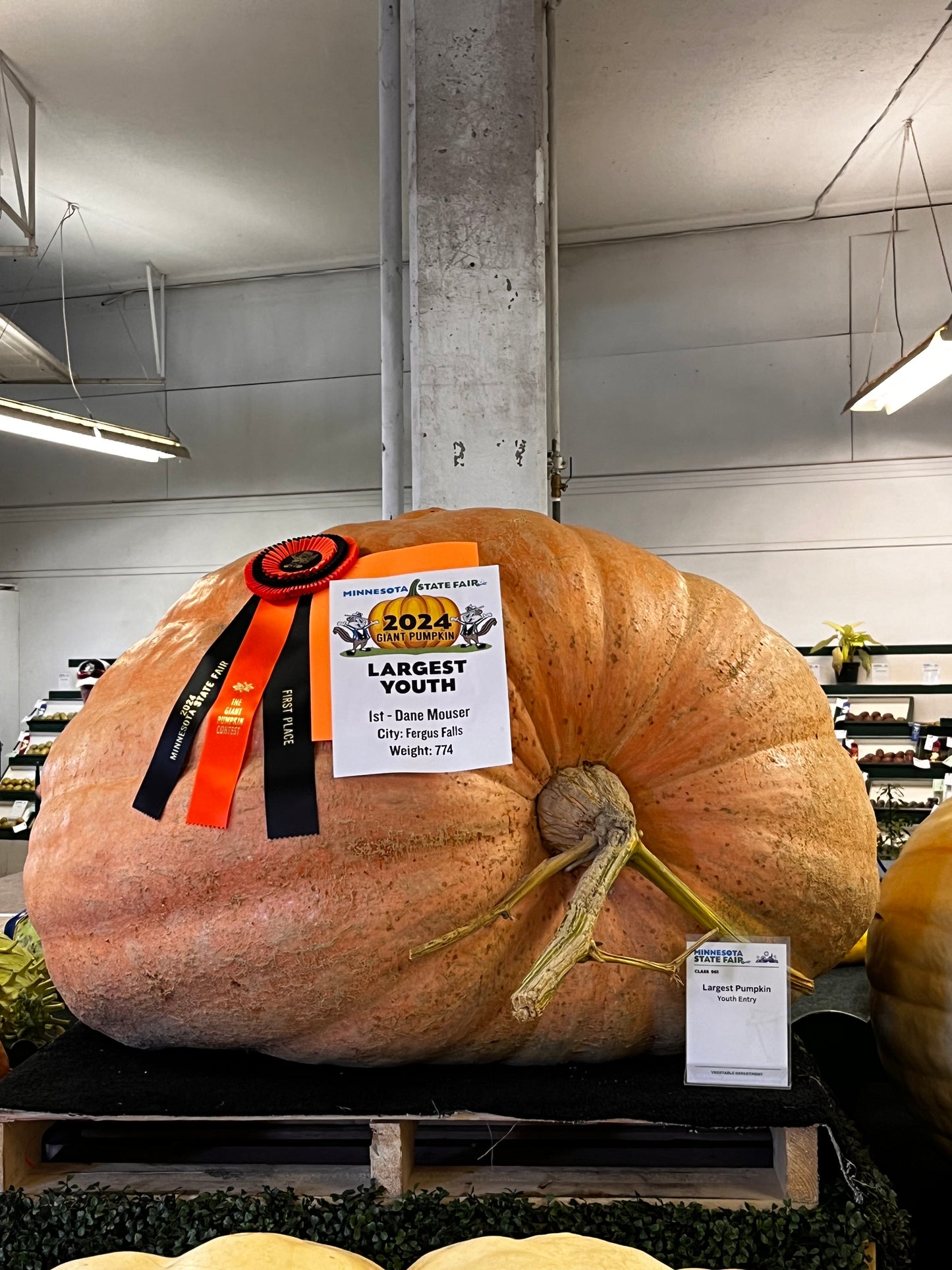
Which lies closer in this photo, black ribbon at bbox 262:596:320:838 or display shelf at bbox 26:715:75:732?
black ribbon at bbox 262:596:320:838

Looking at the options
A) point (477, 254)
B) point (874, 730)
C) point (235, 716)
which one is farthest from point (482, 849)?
point (874, 730)

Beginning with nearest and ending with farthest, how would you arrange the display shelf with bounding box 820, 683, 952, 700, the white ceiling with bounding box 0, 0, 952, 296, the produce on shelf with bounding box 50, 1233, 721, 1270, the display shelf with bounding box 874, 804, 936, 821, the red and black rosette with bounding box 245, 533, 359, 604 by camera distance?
1. the produce on shelf with bounding box 50, 1233, 721, 1270
2. the red and black rosette with bounding box 245, 533, 359, 604
3. the white ceiling with bounding box 0, 0, 952, 296
4. the display shelf with bounding box 874, 804, 936, 821
5. the display shelf with bounding box 820, 683, 952, 700

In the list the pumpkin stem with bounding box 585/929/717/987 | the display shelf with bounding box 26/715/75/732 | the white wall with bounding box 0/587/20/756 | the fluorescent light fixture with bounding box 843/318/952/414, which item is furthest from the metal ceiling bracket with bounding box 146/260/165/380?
the pumpkin stem with bounding box 585/929/717/987

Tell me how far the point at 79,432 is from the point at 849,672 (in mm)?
5340

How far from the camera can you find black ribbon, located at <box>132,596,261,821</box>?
1.12m

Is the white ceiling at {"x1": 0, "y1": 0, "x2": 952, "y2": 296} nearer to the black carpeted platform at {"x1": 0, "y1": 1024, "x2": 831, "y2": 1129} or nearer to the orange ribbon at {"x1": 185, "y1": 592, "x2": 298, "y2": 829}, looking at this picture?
the orange ribbon at {"x1": 185, "y1": 592, "x2": 298, "y2": 829}

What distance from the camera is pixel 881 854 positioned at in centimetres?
318

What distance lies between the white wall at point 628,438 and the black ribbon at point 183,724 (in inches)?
244

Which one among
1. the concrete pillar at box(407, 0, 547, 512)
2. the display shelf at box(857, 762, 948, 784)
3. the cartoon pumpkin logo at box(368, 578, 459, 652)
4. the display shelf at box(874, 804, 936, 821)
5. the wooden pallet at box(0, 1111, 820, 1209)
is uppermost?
the concrete pillar at box(407, 0, 547, 512)

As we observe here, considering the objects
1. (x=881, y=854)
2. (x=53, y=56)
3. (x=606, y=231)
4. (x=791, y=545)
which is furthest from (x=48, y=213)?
(x=881, y=854)

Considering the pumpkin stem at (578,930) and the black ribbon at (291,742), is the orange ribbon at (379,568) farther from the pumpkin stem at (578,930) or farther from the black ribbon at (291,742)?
the pumpkin stem at (578,930)

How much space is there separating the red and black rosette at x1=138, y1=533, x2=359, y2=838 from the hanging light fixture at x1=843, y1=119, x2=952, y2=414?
12.3 ft

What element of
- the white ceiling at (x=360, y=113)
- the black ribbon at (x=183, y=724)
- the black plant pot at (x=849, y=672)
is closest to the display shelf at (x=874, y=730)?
the black plant pot at (x=849, y=672)

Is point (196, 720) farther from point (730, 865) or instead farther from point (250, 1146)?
point (730, 865)
